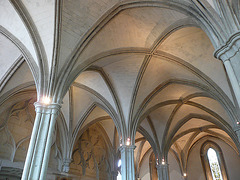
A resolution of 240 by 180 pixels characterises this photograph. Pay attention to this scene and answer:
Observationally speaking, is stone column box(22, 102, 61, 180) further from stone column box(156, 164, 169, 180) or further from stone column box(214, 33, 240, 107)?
stone column box(156, 164, 169, 180)

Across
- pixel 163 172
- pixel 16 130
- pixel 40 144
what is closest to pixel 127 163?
pixel 163 172

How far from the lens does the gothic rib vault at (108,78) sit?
6.92 metres

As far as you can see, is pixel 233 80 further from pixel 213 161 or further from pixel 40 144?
pixel 213 161

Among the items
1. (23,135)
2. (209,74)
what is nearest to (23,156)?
(23,135)

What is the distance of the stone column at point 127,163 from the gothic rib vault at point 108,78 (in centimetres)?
5

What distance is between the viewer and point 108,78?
1191cm

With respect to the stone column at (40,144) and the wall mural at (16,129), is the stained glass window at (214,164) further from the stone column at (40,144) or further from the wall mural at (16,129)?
the stone column at (40,144)

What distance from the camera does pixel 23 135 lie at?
41.3 ft

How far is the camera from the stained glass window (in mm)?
18248

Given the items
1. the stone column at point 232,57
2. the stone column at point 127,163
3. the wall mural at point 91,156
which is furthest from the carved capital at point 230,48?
the wall mural at point 91,156

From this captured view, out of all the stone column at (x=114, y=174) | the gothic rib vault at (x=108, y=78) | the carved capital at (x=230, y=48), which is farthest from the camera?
the stone column at (x=114, y=174)

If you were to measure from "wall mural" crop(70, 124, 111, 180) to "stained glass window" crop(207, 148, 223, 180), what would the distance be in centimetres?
920

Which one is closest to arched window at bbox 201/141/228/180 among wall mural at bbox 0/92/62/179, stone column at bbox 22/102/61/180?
wall mural at bbox 0/92/62/179

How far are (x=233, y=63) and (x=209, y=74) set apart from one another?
5597mm
